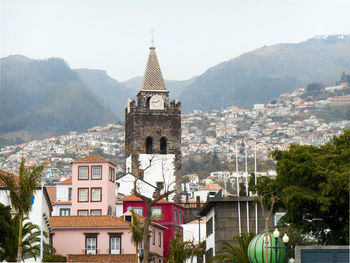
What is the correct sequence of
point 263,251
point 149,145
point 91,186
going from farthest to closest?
point 149,145 < point 91,186 < point 263,251

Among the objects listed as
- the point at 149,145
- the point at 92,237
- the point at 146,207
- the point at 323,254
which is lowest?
the point at 323,254

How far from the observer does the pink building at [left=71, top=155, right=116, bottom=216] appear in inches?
3674

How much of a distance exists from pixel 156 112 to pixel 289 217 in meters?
76.7

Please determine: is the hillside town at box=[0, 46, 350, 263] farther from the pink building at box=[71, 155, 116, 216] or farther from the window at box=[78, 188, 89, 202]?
the pink building at box=[71, 155, 116, 216]

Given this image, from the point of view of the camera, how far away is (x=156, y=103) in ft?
414

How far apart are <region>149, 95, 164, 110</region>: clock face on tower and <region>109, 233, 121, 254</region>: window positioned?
53.1m

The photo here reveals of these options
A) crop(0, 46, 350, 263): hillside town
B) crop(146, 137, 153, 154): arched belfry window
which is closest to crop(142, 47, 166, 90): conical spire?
crop(0, 46, 350, 263): hillside town

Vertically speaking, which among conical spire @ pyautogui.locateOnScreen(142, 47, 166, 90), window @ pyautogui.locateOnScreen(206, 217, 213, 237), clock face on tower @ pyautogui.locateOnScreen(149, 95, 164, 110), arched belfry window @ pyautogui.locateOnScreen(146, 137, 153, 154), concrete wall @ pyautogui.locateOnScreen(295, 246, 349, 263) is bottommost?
concrete wall @ pyautogui.locateOnScreen(295, 246, 349, 263)

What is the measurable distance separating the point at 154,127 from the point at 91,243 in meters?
51.5

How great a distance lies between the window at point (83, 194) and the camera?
93.6 m

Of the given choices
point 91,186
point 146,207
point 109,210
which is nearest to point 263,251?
point 146,207

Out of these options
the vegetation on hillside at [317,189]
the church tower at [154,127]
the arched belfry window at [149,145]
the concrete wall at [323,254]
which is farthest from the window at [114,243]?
the arched belfry window at [149,145]

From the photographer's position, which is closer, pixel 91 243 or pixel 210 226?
pixel 210 226

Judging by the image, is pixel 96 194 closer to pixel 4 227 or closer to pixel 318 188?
pixel 4 227
